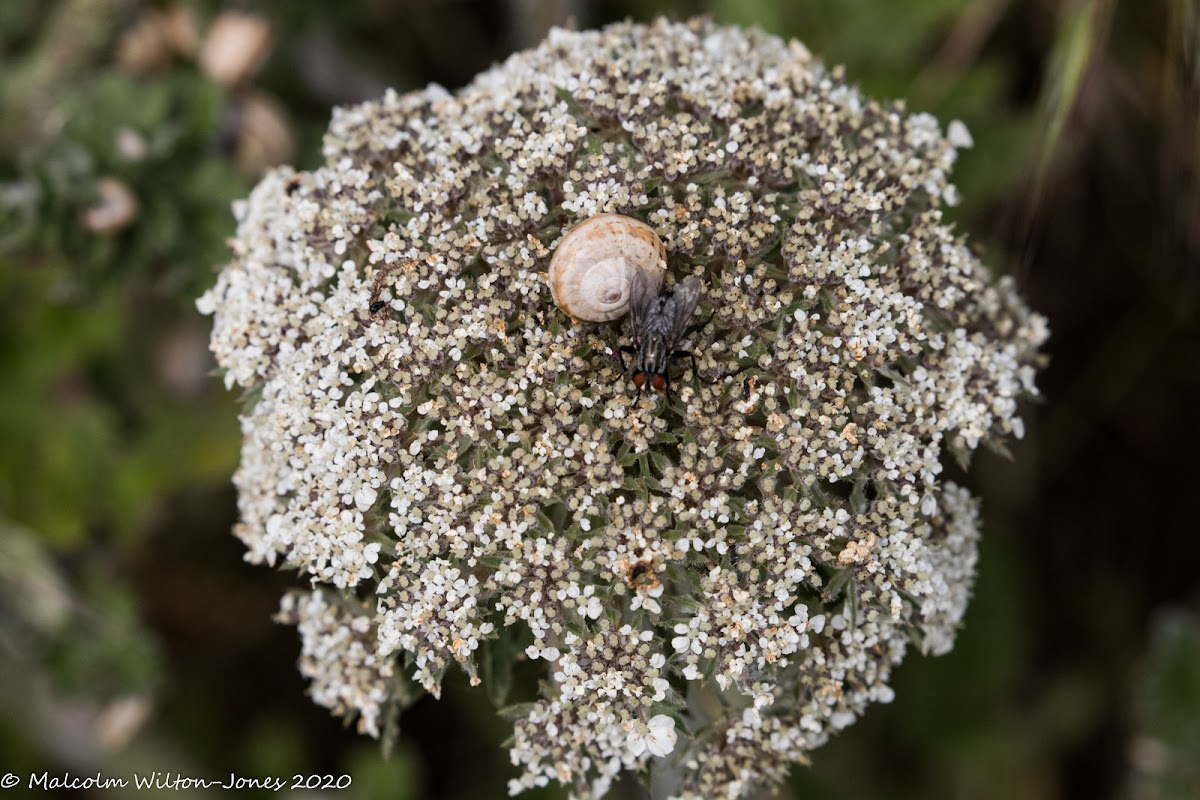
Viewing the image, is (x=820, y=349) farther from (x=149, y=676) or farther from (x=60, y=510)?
(x=60, y=510)

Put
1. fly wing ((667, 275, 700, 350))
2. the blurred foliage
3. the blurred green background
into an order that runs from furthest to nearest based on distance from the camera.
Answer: the blurred foliage → the blurred green background → fly wing ((667, 275, 700, 350))

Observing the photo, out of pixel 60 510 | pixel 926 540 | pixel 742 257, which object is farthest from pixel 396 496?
pixel 60 510

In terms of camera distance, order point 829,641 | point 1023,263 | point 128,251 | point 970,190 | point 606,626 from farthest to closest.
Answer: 1. point 970,190
2. point 128,251
3. point 1023,263
4. point 829,641
5. point 606,626

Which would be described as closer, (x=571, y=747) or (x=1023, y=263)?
(x=571, y=747)

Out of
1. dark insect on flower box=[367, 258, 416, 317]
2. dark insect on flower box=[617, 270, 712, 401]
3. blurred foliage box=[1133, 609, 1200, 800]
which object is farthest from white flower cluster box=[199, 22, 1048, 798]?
blurred foliage box=[1133, 609, 1200, 800]

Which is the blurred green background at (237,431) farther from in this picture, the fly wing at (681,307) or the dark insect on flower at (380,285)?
the fly wing at (681,307)

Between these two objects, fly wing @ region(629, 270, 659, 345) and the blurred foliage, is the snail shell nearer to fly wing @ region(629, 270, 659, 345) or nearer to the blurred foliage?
fly wing @ region(629, 270, 659, 345)

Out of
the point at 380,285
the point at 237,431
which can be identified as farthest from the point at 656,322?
the point at 237,431
